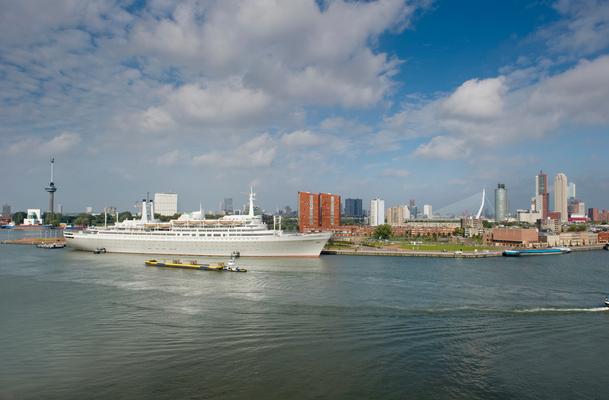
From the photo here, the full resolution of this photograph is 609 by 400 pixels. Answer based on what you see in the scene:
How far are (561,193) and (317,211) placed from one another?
94.9 metres

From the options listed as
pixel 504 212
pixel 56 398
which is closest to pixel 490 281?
pixel 56 398

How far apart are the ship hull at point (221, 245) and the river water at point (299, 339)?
7372mm

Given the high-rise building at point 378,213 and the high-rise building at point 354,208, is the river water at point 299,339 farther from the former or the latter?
the high-rise building at point 354,208

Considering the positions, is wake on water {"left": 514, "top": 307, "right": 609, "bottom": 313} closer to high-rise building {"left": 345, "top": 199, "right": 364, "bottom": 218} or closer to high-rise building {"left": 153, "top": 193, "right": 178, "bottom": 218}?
high-rise building {"left": 153, "top": 193, "right": 178, "bottom": 218}

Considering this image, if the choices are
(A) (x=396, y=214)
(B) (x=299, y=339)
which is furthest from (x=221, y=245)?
(A) (x=396, y=214)

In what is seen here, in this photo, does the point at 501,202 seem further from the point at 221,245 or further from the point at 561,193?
the point at 221,245

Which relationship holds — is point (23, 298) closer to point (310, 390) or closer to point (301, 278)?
point (301, 278)

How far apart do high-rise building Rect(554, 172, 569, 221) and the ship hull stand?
108808 millimetres

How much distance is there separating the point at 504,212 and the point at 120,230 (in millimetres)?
110804

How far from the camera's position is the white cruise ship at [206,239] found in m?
22.2

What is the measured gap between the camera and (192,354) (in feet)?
23.2

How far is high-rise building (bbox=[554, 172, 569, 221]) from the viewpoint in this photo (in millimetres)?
109125

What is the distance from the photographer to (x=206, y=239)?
23.0 metres

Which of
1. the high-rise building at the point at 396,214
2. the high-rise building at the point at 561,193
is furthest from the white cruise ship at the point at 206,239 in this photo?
the high-rise building at the point at 561,193
